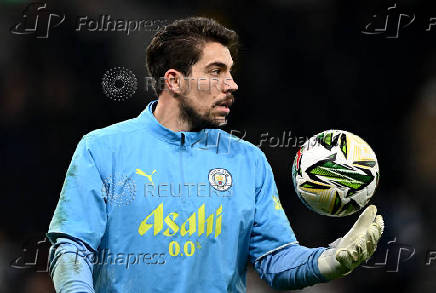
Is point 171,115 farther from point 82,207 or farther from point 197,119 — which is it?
point 82,207

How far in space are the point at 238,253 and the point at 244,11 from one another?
4.38 meters

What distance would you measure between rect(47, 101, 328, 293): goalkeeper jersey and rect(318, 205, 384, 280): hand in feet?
0.35

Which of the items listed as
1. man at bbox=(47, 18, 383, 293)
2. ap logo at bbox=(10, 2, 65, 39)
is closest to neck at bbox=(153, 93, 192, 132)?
man at bbox=(47, 18, 383, 293)

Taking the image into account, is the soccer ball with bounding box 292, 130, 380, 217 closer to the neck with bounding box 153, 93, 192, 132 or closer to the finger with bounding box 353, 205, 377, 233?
the finger with bounding box 353, 205, 377, 233

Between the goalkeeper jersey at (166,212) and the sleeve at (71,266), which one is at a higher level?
the goalkeeper jersey at (166,212)

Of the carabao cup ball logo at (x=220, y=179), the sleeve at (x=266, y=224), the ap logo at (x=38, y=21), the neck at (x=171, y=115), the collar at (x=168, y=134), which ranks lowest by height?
the sleeve at (x=266, y=224)

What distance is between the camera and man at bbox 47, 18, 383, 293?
365 centimetres

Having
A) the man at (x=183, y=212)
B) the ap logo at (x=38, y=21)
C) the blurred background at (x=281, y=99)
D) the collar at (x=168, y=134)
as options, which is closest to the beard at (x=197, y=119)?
the man at (x=183, y=212)

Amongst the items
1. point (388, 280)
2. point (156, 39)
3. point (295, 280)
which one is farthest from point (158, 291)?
point (388, 280)

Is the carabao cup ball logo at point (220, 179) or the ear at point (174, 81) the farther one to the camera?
the ear at point (174, 81)

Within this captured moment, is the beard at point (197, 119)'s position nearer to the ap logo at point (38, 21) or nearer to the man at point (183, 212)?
the man at point (183, 212)

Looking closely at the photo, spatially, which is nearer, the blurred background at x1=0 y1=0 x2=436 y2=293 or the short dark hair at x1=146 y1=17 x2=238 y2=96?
the short dark hair at x1=146 y1=17 x2=238 y2=96

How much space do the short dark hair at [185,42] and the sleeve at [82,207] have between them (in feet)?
2.85

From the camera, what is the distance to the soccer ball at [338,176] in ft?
12.2
